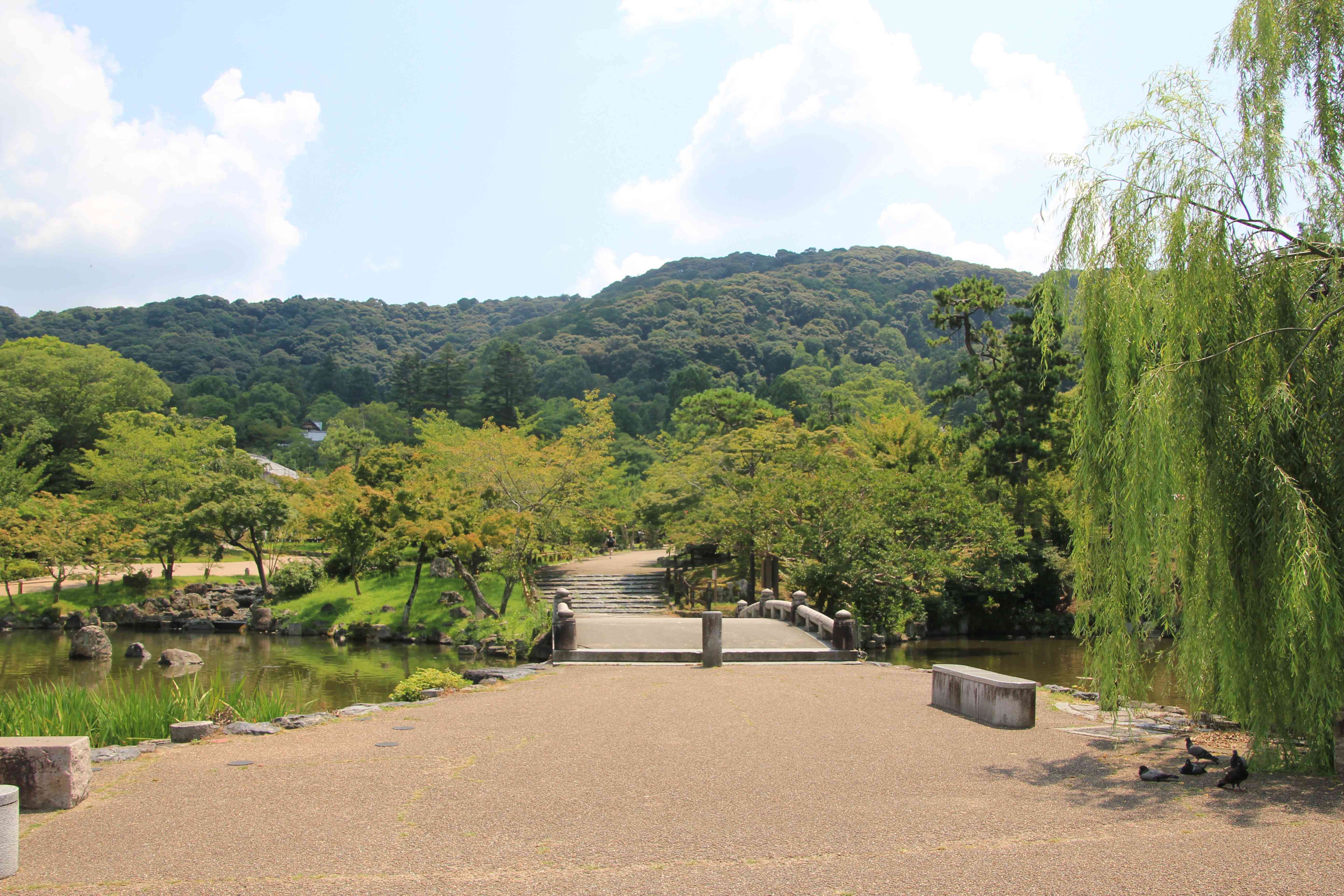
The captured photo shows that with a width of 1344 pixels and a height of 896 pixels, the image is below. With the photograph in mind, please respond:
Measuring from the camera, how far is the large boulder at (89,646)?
2017 centimetres

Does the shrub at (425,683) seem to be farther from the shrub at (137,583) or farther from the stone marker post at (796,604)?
the shrub at (137,583)

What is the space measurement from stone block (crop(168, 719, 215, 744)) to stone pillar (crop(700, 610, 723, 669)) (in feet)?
24.5

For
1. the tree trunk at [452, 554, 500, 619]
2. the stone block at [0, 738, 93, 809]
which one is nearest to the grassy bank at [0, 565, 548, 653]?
the tree trunk at [452, 554, 500, 619]

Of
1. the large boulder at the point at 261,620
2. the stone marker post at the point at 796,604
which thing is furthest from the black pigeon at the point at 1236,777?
the large boulder at the point at 261,620

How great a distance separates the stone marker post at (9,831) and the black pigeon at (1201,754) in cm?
834

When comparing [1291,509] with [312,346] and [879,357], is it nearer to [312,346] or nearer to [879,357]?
[879,357]

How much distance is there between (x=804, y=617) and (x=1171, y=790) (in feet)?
36.9

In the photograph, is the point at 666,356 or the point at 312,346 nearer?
the point at 666,356

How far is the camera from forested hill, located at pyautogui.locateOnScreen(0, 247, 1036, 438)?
7619cm

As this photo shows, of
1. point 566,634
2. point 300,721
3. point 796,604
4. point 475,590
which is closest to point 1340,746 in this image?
point 300,721

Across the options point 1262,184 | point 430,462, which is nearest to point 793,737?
point 1262,184

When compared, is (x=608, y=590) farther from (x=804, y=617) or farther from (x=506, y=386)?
(x=506, y=386)

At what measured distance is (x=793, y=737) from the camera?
8.60 metres

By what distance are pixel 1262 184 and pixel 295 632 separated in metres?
25.8
